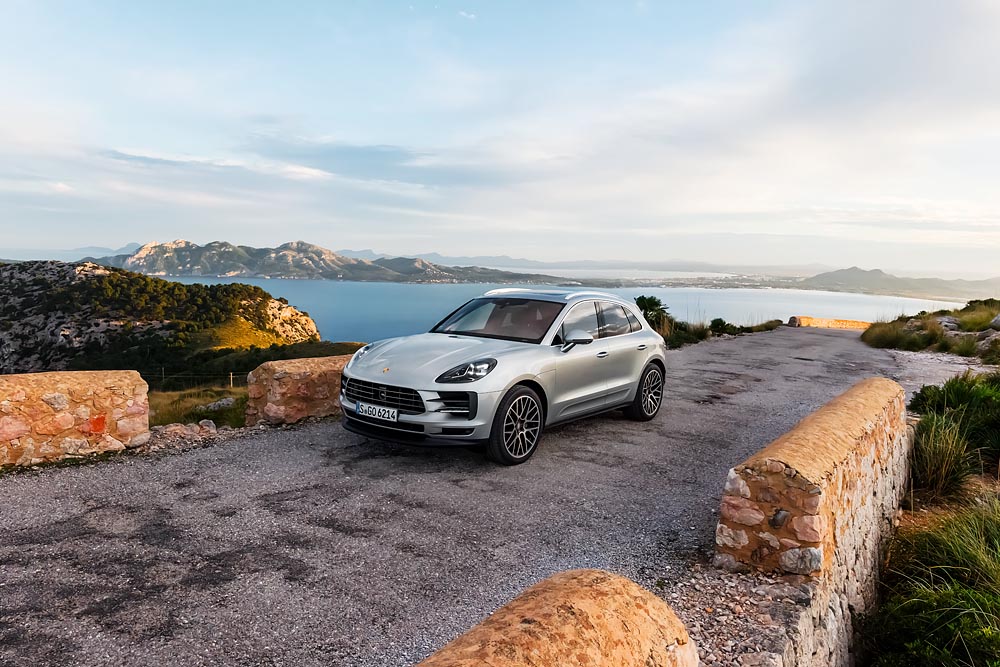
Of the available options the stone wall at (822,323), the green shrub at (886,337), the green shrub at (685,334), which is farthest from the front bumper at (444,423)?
the stone wall at (822,323)

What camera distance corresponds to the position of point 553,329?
253 inches

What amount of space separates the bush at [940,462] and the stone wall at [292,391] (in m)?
7.41

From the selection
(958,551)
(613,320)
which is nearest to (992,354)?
(958,551)

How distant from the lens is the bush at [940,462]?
7043 millimetres

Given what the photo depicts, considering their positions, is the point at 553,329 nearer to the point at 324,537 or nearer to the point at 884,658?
the point at 324,537

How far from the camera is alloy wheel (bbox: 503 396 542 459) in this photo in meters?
5.72

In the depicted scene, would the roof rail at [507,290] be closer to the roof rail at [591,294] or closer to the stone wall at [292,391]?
the roof rail at [591,294]

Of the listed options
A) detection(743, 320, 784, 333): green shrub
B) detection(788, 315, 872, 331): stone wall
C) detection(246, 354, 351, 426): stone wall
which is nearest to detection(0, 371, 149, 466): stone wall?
detection(246, 354, 351, 426): stone wall

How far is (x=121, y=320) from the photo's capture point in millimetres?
100375

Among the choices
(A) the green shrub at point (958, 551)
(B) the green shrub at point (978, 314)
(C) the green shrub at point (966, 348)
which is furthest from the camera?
(B) the green shrub at point (978, 314)

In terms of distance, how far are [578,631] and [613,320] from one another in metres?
5.75

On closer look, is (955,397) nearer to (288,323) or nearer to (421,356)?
(421,356)

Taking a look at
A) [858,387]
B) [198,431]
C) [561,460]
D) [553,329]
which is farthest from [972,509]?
[198,431]

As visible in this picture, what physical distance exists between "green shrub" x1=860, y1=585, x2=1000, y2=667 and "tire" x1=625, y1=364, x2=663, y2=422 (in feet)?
11.6
